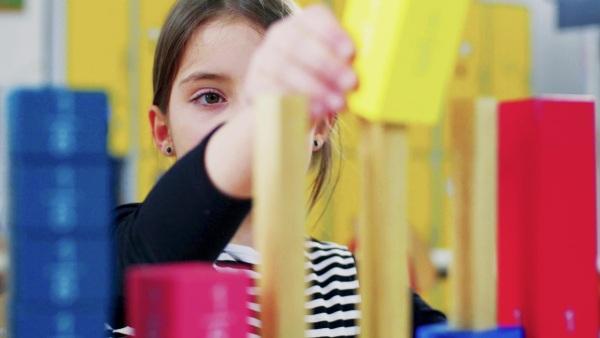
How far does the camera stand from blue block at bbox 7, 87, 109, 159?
0.30 m

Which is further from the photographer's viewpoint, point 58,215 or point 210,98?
point 210,98

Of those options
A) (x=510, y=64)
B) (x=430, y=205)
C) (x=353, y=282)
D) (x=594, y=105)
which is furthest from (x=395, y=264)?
(x=510, y=64)

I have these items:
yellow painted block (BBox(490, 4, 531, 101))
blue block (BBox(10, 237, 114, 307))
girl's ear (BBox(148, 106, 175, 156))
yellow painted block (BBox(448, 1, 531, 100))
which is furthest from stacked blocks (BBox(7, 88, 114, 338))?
yellow painted block (BBox(490, 4, 531, 101))

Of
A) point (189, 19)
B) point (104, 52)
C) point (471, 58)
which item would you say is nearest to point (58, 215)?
point (189, 19)

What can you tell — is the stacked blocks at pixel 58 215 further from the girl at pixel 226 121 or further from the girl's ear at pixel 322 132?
the girl's ear at pixel 322 132

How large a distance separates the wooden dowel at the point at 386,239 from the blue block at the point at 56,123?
110mm

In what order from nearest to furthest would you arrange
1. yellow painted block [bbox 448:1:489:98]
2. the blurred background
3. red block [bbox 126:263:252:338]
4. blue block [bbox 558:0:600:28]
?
red block [bbox 126:263:252:338], blue block [bbox 558:0:600:28], the blurred background, yellow painted block [bbox 448:1:489:98]

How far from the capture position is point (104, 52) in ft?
8.63

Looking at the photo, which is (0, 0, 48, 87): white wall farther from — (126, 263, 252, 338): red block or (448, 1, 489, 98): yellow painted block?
(126, 263, 252, 338): red block

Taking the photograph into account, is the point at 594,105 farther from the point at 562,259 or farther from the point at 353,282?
the point at 353,282

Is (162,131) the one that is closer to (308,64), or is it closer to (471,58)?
(308,64)

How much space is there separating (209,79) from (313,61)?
427 mm

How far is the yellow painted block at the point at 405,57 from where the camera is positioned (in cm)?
33

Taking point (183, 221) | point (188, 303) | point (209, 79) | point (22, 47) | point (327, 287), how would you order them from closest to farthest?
point (188, 303), point (183, 221), point (209, 79), point (327, 287), point (22, 47)
